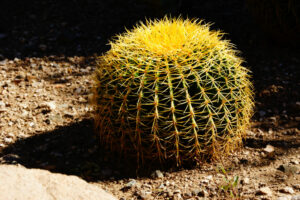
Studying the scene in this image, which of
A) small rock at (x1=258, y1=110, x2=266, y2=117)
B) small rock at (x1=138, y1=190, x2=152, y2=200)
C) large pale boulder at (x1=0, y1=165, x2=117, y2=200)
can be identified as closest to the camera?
large pale boulder at (x1=0, y1=165, x2=117, y2=200)

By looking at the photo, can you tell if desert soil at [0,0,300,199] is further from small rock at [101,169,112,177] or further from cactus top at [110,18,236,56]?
cactus top at [110,18,236,56]

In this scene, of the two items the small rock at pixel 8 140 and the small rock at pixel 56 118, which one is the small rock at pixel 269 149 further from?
the small rock at pixel 8 140

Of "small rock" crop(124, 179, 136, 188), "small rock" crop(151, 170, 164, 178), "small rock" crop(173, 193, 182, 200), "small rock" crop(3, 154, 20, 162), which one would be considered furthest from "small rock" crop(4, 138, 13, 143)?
"small rock" crop(173, 193, 182, 200)

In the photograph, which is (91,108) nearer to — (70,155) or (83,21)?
(70,155)

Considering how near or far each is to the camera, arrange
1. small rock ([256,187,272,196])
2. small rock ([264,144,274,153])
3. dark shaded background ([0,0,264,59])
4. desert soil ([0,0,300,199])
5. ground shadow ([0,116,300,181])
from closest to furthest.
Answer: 1. small rock ([256,187,272,196])
2. desert soil ([0,0,300,199])
3. ground shadow ([0,116,300,181])
4. small rock ([264,144,274,153])
5. dark shaded background ([0,0,264,59])

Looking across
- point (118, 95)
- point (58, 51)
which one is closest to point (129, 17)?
point (58, 51)
